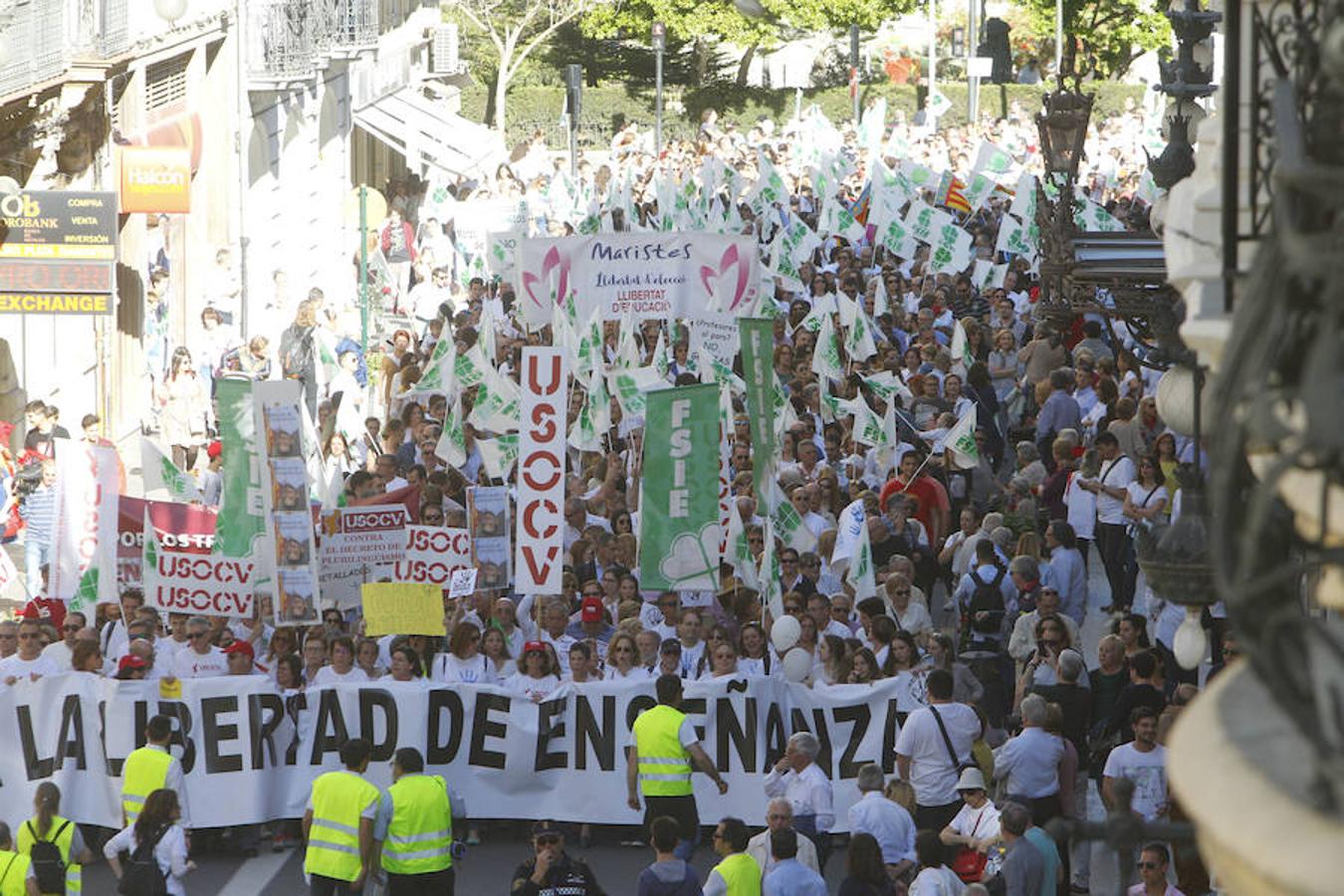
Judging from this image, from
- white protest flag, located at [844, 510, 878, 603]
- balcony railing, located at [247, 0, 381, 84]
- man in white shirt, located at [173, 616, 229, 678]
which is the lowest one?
man in white shirt, located at [173, 616, 229, 678]

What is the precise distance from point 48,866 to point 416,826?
5.59 feet

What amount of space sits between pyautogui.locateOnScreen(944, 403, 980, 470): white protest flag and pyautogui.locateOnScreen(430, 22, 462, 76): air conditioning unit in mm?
42011

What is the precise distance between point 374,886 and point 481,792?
7.97ft

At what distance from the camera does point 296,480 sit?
1465cm

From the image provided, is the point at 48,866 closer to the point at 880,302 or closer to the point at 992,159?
the point at 880,302

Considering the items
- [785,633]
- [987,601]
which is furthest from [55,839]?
[987,601]

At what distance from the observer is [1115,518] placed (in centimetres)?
1688

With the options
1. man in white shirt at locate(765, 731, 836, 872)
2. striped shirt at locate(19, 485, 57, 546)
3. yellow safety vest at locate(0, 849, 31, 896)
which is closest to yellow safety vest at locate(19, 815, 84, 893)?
yellow safety vest at locate(0, 849, 31, 896)

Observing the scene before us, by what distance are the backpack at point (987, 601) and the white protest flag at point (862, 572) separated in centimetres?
63

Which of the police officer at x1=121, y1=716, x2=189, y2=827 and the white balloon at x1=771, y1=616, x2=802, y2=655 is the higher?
the white balloon at x1=771, y1=616, x2=802, y2=655

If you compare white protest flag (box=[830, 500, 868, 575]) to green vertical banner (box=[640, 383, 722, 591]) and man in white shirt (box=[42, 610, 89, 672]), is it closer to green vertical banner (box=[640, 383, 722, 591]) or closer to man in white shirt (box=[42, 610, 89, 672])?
green vertical banner (box=[640, 383, 722, 591])

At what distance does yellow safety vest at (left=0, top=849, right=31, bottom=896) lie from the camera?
1043 cm

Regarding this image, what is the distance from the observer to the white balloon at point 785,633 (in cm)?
1383

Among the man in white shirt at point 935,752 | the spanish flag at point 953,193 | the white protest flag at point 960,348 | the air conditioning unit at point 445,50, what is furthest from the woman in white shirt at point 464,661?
the air conditioning unit at point 445,50
